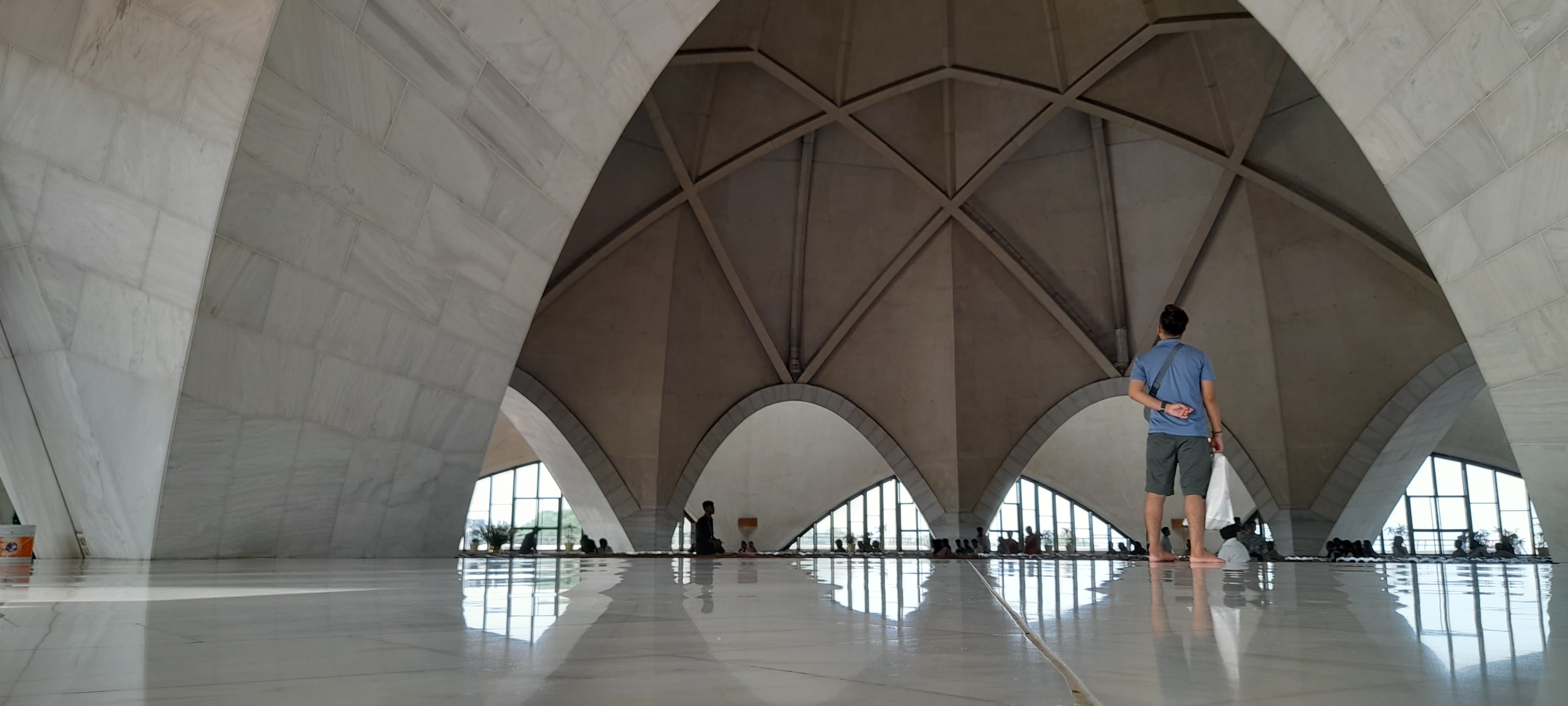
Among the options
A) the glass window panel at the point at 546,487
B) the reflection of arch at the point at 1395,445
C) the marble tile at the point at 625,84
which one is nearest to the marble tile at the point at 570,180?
the marble tile at the point at 625,84

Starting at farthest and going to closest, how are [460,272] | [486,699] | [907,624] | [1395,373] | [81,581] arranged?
[1395,373] → [460,272] → [81,581] → [907,624] → [486,699]

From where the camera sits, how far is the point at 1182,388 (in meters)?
6.39

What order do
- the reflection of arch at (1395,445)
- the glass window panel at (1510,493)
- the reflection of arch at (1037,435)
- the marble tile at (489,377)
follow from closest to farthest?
the marble tile at (489,377)
the reflection of arch at (1395,445)
the reflection of arch at (1037,435)
the glass window panel at (1510,493)

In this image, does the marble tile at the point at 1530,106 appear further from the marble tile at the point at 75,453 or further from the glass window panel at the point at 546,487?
the glass window panel at the point at 546,487

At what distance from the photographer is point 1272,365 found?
21125mm

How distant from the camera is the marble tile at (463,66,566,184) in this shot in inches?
279

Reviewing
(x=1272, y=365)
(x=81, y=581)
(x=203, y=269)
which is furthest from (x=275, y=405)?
(x=1272, y=365)

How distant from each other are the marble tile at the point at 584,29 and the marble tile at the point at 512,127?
21.8 inches

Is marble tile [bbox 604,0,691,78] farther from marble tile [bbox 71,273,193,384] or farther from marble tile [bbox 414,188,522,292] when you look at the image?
marble tile [bbox 71,273,193,384]

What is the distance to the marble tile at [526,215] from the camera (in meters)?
7.57

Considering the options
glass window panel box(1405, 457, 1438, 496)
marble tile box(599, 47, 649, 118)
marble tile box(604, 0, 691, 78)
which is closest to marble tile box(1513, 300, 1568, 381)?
marble tile box(604, 0, 691, 78)

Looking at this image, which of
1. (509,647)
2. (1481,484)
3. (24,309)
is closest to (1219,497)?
(509,647)

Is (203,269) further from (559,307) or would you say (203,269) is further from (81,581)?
(559,307)

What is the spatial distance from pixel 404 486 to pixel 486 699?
7.18m
